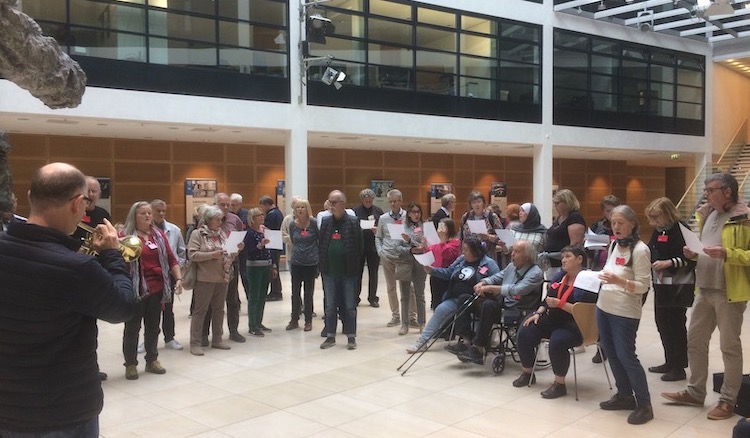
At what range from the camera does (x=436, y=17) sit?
18.2 metres

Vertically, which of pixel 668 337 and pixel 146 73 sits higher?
pixel 146 73

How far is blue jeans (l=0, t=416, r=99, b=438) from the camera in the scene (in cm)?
213

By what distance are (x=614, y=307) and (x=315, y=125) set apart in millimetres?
11828

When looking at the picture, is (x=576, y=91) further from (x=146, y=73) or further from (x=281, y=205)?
(x=146, y=73)

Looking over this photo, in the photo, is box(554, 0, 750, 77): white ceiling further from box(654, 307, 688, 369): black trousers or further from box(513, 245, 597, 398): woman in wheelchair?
box(513, 245, 597, 398): woman in wheelchair

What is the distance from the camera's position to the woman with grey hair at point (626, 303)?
4711mm

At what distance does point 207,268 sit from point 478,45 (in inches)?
570

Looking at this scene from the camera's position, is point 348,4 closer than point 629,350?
No

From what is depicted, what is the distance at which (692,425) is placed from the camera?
4633 mm

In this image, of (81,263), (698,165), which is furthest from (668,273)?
(698,165)

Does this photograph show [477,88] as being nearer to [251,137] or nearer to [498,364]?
[251,137]

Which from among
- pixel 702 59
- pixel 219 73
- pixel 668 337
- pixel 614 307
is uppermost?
pixel 702 59

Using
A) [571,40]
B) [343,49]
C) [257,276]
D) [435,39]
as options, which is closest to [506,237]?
[257,276]

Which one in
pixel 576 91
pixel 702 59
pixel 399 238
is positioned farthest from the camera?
pixel 702 59
